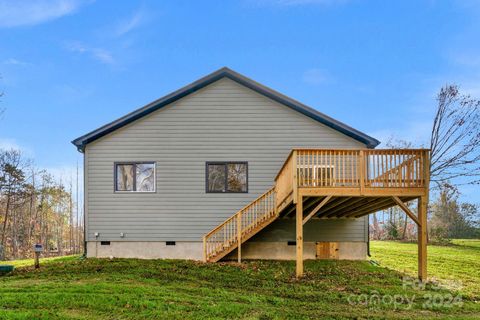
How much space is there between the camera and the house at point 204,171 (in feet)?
47.7

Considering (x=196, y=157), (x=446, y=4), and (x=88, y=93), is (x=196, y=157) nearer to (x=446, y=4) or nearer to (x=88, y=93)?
(x=88, y=93)

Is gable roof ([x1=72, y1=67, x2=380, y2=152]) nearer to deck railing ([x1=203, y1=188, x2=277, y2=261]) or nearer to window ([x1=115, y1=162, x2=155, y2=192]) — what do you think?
window ([x1=115, y1=162, x2=155, y2=192])

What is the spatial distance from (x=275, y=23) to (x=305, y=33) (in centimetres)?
267

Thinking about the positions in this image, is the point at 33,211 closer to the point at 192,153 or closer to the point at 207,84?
the point at 192,153

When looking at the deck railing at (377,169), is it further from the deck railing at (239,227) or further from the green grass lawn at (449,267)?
the green grass lawn at (449,267)

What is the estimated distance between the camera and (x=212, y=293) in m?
8.73

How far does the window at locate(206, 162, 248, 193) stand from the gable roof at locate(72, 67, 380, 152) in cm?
281

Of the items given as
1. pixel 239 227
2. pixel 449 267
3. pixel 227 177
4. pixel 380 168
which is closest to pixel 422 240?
pixel 380 168

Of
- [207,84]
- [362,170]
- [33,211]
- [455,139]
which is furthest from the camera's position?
[33,211]

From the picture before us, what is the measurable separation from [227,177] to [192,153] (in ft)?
5.23

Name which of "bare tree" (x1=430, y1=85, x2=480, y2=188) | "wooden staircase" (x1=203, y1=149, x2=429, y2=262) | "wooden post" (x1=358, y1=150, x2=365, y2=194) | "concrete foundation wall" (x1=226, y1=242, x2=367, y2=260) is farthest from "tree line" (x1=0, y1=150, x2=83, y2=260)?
"bare tree" (x1=430, y1=85, x2=480, y2=188)

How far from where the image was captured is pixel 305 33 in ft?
79.8

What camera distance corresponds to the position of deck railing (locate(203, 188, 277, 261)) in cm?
1342

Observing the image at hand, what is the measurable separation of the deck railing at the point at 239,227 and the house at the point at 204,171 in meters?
0.07
